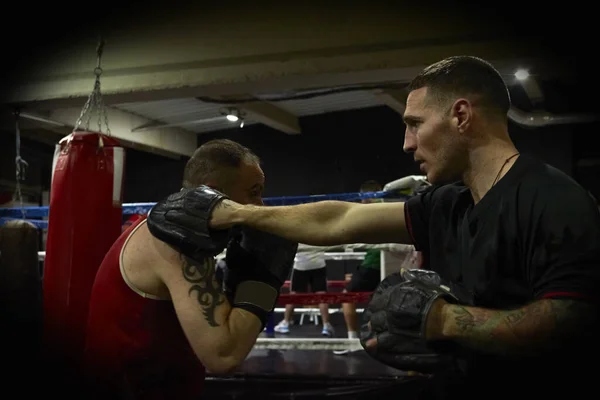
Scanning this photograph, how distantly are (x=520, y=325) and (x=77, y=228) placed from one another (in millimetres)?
2002

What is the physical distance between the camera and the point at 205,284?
4.65ft

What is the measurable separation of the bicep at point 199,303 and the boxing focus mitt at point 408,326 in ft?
1.47

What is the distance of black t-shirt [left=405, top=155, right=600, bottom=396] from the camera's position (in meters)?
0.96

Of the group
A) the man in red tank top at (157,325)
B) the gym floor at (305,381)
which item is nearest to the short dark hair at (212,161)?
the man in red tank top at (157,325)

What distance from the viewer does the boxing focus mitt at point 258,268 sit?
1.44 metres

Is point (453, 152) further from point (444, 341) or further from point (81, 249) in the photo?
point (81, 249)

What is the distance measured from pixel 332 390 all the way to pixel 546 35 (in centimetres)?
229

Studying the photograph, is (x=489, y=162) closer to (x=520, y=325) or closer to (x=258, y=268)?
(x=520, y=325)

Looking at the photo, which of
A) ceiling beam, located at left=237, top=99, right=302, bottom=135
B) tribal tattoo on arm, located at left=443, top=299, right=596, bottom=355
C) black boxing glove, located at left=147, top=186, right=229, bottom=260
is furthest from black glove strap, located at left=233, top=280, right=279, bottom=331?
ceiling beam, located at left=237, top=99, right=302, bottom=135

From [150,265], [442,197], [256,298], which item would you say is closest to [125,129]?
[150,265]

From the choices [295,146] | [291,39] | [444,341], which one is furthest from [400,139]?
[444,341]

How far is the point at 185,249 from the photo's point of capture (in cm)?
130

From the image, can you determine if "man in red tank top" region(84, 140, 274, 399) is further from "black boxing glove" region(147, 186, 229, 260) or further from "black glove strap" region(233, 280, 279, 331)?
"black boxing glove" region(147, 186, 229, 260)

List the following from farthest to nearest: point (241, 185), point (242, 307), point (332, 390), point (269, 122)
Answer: point (269, 122) → point (332, 390) → point (241, 185) → point (242, 307)
